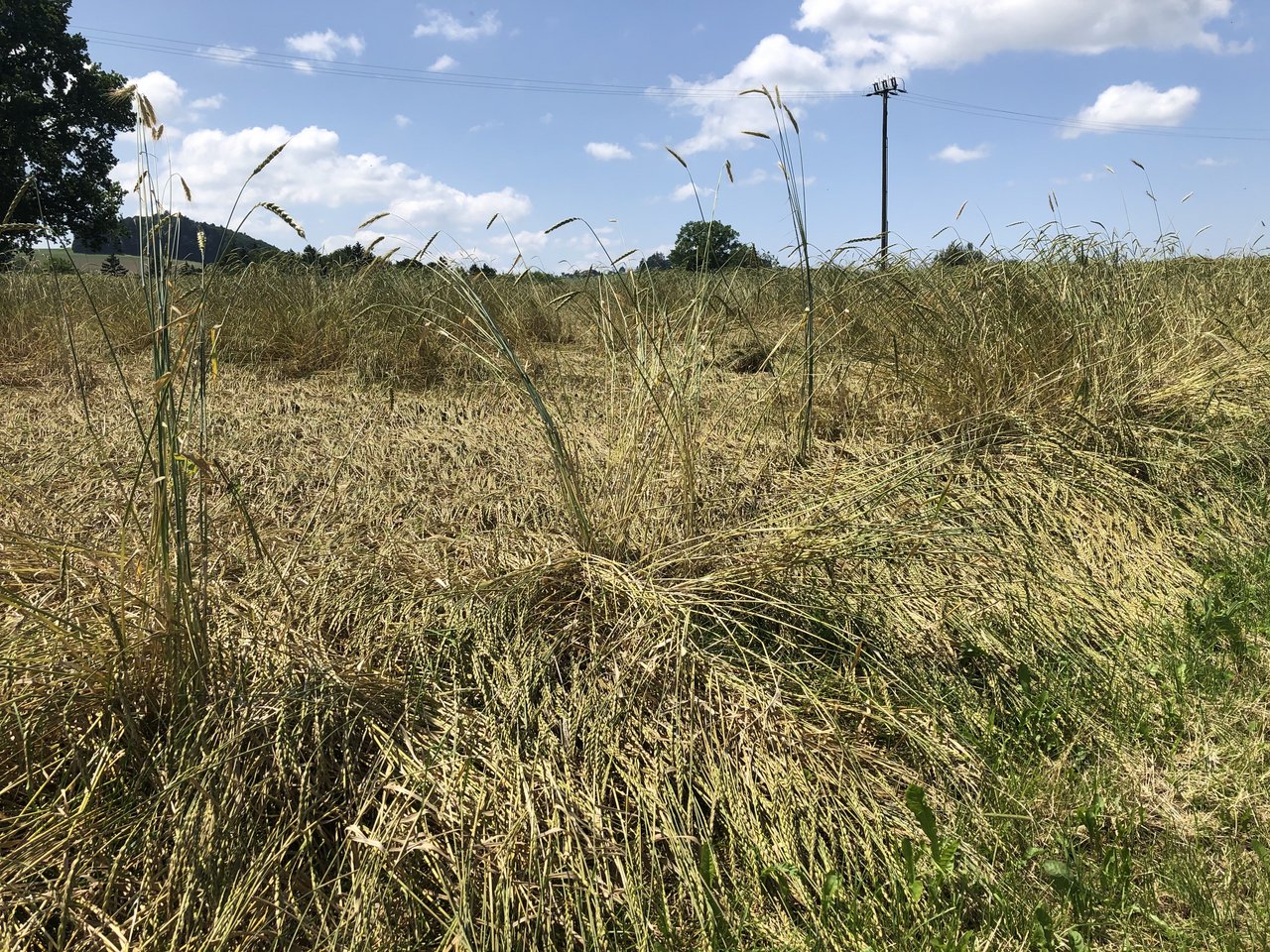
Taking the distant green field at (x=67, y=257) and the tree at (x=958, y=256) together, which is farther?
the tree at (x=958, y=256)

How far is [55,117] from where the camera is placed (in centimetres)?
1603

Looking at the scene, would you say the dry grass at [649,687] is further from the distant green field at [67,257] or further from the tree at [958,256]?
the tree at [958,256]

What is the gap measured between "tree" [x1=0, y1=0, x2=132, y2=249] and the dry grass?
54.5ft

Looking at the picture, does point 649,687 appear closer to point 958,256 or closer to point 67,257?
point 67,257

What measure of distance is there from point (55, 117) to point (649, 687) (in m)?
20.1

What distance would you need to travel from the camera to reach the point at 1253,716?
1.86 meters

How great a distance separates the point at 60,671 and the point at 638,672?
3.21 feet

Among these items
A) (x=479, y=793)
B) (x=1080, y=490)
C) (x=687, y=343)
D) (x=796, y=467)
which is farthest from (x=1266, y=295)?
(x=479, y=793)

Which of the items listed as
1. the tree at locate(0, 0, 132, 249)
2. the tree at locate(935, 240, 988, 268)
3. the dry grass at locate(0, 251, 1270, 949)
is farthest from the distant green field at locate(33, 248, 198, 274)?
the tree at locate(0, 0, 132, 249)

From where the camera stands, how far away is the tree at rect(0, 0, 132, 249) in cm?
1536

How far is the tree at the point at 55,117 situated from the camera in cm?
1536

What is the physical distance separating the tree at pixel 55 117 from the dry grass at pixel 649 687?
16.6 meters

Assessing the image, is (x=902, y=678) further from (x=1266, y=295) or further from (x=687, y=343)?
(x=1266, y=295)

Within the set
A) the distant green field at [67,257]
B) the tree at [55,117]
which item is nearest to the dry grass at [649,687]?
the distant green field at [67,257]
